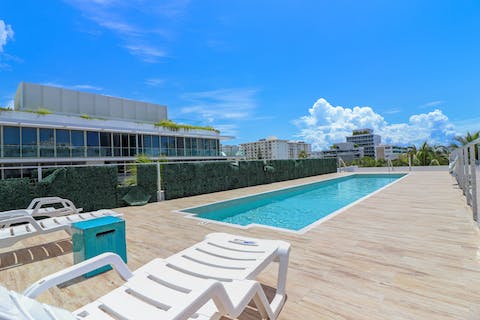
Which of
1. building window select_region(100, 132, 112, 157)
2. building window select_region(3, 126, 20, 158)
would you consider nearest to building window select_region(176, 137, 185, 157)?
building window select_region(100, 132, 112, 157)

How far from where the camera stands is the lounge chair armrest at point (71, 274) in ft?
Answer: 5.26

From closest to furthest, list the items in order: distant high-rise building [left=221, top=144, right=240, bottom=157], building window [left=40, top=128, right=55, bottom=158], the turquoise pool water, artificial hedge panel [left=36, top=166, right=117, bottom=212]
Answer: artificial hedge panel [left=36, top=166, right=117, bottom=212] → the turquoise pool water → building window [left=40, top=128, right=55, bottom=158] → distant high-rise building [left=221, top=144, right=240, bottom=157]

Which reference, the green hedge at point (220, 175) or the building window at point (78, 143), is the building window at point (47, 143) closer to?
the building window at point (78, 143)

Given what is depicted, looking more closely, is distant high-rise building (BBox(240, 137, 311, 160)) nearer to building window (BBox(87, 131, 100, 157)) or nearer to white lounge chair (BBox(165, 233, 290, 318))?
building window (BBox(87, 131, 100, 157))

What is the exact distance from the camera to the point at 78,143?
1798 centimetres

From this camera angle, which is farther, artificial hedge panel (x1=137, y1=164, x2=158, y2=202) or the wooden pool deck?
artificial hedge panel (x1=137, y1=164, x2=158, y2=202)

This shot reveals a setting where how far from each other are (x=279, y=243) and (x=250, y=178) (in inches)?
420

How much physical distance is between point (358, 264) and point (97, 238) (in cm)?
331

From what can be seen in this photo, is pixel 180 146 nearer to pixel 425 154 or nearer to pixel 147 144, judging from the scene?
pixel 147 144

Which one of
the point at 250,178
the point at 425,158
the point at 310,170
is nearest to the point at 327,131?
the point at 425,158

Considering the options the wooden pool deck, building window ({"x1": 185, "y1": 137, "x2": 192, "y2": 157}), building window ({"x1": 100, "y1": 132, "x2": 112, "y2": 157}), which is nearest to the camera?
the wooden pool deck

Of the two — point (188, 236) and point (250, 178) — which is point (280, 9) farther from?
point (188, 236)

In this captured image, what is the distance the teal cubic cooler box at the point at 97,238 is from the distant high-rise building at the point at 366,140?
4179 inches

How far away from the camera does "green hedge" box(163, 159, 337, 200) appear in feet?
31.0
